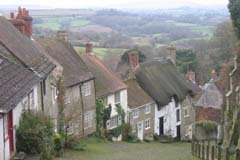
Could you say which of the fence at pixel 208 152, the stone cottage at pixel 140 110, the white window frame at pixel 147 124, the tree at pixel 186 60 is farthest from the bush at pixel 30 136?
the tree at pixel 186 60

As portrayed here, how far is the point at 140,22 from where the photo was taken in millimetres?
172250

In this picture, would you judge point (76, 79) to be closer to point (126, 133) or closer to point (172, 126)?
point (126, 133)

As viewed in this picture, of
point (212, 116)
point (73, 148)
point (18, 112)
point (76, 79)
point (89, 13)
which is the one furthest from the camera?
point (89, 13)

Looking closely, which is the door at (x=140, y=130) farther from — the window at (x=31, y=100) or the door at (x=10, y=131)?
the door at (x=10, y=131)

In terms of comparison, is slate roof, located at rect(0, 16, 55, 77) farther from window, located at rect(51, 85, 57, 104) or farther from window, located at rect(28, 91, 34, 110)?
window, located at rect(51, 85, 57, 104)

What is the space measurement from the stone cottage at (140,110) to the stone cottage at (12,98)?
63.6 feet

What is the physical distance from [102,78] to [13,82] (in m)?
19.8

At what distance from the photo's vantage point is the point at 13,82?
20.3 metres

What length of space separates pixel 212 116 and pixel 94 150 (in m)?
20.0

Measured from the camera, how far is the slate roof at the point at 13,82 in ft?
59.8

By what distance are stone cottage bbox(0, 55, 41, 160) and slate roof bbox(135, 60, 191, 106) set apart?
22.4 m

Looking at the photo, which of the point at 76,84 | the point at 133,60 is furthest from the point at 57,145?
the point at 133,60

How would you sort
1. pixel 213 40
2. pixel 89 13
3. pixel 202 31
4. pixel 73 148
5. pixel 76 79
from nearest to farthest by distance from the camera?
pixel 73 148
pixel 76 79
pixel 213 40
pixel 202 31
pixel 89 13

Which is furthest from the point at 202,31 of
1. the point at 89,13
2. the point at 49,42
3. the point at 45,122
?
the point at 45,122
